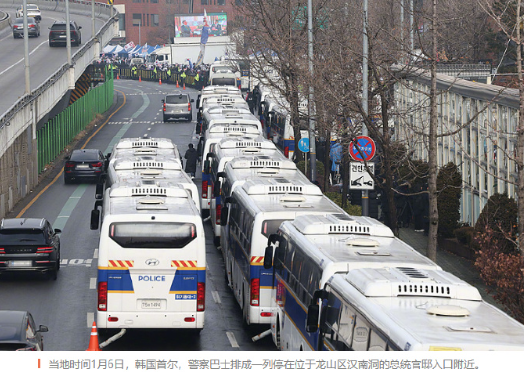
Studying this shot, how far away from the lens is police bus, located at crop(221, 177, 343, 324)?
61.1 ft

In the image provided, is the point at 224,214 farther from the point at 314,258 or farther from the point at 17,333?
the point at 17,333

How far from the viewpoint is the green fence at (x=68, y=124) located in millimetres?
47344

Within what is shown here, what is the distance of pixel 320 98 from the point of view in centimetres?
3119

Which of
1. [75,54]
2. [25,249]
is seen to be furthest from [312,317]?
[75,54]

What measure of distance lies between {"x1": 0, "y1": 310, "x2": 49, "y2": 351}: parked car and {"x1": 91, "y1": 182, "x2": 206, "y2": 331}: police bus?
8.40 ft

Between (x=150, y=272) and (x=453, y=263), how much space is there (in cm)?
1171

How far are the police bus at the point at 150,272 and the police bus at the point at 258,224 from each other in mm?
1176

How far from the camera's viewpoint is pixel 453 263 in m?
26.8

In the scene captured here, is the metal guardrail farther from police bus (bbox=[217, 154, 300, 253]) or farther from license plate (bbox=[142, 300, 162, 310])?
license plate (bbox=[142, 300, 162, 310])

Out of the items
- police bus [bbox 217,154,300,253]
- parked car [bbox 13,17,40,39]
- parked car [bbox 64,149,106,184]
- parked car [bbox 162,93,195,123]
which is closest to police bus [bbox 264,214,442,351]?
police bus [bbox 217,154,300,253]

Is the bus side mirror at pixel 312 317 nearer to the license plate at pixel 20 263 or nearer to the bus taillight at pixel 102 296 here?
the bus taillight at pixel 102 296

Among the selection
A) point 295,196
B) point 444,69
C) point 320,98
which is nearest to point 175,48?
point 444,69
